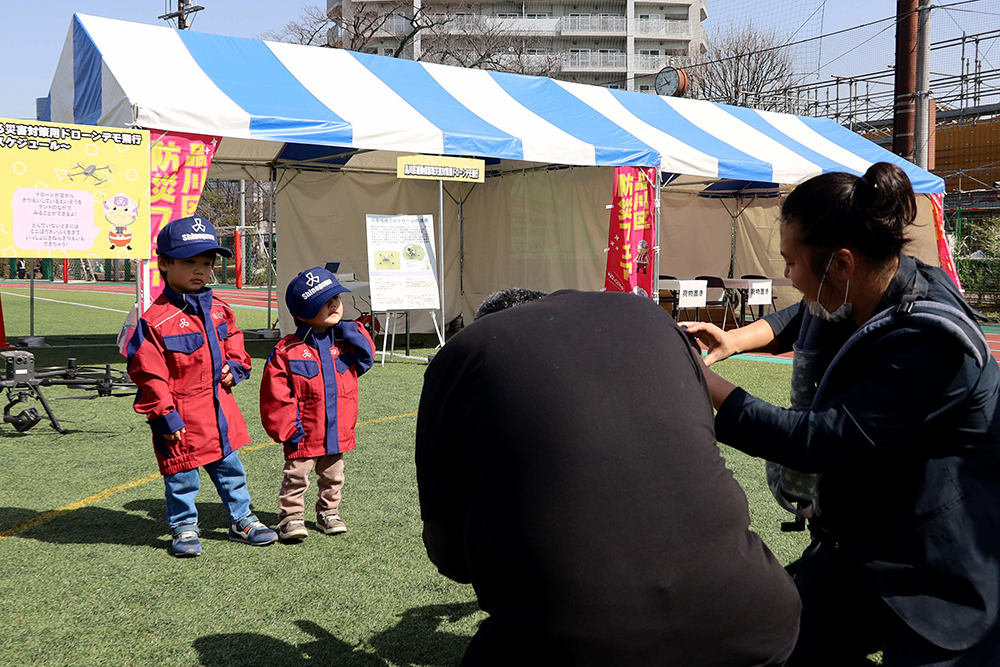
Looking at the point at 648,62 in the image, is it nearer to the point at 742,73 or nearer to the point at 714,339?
the point at 742,73

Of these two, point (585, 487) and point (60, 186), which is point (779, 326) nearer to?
point (585, 487)

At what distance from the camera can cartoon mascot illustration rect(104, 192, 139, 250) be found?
7.37m

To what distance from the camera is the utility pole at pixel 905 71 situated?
15.0 m

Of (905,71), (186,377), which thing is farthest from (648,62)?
(186,377)

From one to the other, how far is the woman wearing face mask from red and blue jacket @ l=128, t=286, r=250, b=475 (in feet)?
8.87

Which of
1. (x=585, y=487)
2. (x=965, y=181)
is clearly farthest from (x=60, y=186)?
(x=965, y=181)

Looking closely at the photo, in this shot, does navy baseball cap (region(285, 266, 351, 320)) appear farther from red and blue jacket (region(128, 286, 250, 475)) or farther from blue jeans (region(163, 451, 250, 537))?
blue jeans (region(163, 451, 250, 537))

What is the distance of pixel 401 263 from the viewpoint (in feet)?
34.8

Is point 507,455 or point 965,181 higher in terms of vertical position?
point 965,181

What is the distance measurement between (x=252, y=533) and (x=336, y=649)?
1.23 m

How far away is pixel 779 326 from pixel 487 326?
129 cm

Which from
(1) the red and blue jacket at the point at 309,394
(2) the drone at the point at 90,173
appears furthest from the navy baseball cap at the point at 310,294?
(2) the drone at the point at 90,173

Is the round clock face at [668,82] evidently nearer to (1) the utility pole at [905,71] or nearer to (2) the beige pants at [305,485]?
(1) the utility pole at [905,71]

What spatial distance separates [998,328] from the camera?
16.0 meters
